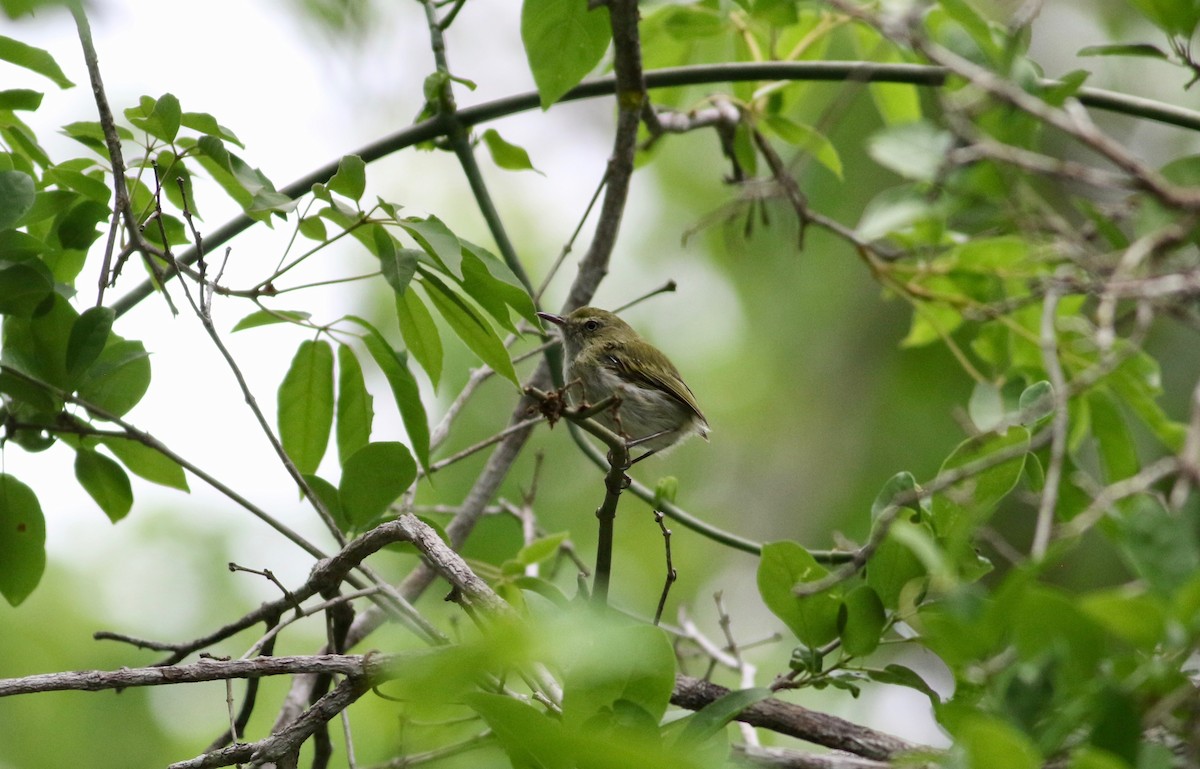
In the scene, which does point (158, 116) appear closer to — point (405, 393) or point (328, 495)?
point (405, 393)

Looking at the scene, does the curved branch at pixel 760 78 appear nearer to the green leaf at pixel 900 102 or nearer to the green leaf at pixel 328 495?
the green leaf at pixel 900 102

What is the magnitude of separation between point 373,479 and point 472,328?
37 cm

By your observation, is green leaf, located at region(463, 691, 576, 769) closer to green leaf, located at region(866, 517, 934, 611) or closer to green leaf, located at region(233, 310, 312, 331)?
green leaf, located at region(866, 517, 934, 611)

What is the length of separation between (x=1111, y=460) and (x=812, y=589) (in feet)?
4.71

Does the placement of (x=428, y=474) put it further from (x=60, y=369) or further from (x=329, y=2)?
(x=329, y=2)

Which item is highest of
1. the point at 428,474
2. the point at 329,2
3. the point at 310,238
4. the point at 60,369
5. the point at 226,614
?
the point at 329,2

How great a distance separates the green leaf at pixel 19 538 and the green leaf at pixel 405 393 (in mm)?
743

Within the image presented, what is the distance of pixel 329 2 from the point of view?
6.62ft

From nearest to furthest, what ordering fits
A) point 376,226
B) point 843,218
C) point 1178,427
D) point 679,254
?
point 376,226, point 1178,427, point 843,218, point 679,254

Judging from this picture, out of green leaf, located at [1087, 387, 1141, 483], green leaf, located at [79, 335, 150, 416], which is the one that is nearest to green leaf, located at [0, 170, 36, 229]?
green leaf, located at [79, 335, 150, 416]

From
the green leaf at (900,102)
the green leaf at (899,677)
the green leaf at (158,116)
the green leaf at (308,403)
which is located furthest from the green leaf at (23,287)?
the green leaf at (900,102)

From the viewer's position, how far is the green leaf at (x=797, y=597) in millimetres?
1692

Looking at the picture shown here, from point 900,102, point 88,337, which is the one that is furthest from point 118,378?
point 900,102

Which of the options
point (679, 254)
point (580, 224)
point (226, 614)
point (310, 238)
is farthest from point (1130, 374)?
point (679, 254)
